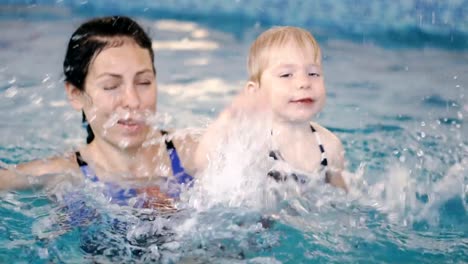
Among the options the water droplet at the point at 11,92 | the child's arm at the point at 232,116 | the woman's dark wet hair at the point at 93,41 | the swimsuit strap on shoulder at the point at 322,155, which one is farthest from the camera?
the water droplet at the point at 11,92

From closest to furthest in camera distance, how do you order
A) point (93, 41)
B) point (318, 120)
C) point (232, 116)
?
1. point (232, 116)
2. point (93, 41)
3. point (318, 120)

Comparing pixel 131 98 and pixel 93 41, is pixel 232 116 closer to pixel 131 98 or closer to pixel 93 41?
pixel 131 98

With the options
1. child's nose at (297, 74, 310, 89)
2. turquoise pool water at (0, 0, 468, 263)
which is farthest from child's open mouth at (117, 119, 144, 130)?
child's nose at (297, 74, 310, 89)

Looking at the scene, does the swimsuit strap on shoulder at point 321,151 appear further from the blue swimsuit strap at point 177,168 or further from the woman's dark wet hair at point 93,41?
the woman's dark wet hair at point 93,41

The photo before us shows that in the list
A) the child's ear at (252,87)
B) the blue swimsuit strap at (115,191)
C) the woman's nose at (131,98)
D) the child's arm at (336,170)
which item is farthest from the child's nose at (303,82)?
the blue swimsuit strap at (115,191)

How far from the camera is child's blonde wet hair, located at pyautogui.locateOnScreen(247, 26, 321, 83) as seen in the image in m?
2.86

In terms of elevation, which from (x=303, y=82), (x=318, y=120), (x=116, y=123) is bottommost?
(x=318, y=120)

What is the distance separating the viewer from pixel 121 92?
262 centimetres

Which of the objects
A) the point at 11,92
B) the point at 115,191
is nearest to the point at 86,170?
the point at 115,191

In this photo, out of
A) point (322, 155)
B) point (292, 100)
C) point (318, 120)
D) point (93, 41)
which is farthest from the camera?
point (318, 120)

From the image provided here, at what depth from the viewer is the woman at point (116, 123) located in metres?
2.64

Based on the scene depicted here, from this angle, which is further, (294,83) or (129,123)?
(294,83)

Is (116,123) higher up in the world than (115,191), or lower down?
higher up

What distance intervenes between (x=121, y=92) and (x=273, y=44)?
63cm
